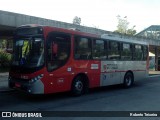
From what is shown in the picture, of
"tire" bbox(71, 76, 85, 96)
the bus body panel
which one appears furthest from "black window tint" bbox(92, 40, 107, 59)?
"tire" bbox(71, 76, 85, 96)

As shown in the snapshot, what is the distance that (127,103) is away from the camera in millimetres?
10383

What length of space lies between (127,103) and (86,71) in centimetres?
283

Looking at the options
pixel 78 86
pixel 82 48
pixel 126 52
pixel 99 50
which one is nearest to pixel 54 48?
pixel 82 48

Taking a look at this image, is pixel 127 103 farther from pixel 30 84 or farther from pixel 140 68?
pixel 140 68

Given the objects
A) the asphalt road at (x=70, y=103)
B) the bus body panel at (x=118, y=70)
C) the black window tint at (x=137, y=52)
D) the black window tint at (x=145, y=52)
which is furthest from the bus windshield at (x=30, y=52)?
the black window tint at (x=145, y=52)

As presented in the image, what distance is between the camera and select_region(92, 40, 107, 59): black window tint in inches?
513

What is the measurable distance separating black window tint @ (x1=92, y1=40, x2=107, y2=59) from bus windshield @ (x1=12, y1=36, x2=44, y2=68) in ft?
11.7

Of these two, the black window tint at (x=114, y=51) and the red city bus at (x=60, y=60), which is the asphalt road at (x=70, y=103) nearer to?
the red city bus at (x=60, y=60)

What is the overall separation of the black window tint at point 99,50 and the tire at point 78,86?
1.55 m

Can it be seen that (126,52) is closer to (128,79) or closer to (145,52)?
(128,79)

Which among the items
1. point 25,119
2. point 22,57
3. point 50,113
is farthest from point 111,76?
point 25,119

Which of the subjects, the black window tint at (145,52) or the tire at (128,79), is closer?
the tire at (128,79)

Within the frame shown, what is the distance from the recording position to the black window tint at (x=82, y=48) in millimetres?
11844

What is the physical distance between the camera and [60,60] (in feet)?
35.7
